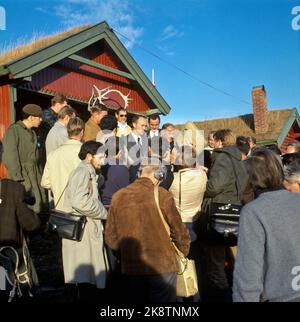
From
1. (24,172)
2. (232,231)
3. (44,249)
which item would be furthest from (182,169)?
(44,249)

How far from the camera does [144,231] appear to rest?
3.68 meters

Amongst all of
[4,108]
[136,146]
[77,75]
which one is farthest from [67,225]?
[77,75]

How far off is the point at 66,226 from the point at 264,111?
18.6m

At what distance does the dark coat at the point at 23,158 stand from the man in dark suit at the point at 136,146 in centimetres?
148

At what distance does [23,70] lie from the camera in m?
7.49

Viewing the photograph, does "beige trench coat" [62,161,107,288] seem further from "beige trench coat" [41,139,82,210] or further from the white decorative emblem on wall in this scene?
the white decorative emblem on wall

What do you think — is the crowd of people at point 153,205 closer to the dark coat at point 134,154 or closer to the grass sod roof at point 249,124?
the dark coat at point 134,154

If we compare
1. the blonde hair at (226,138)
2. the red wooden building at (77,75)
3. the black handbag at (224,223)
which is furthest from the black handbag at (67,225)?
the red wooden building at (77,75)

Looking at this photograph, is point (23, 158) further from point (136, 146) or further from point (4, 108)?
point (4, 108)

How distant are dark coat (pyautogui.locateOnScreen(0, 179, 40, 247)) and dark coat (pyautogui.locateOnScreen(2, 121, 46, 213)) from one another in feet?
5.50

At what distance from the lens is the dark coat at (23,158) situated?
5.63 meters

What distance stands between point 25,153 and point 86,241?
2037 millimetres

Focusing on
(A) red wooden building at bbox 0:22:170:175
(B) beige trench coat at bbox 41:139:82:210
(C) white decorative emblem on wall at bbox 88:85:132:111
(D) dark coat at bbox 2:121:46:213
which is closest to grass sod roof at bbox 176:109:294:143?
(A) red wooden building at bbox 0:22:170:175
